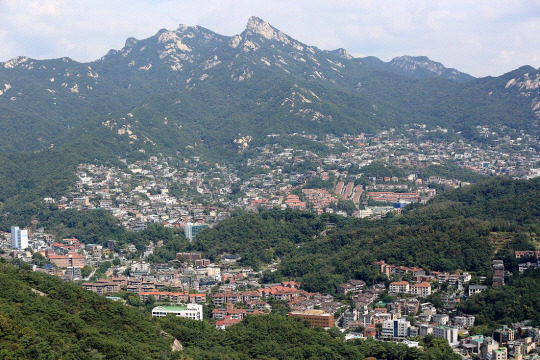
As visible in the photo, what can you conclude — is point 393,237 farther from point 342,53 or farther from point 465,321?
point 342,53

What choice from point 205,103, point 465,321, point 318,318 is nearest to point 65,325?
point 318,318

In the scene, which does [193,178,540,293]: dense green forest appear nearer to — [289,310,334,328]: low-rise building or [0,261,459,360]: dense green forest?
[289,310,334,328]: low-rise building

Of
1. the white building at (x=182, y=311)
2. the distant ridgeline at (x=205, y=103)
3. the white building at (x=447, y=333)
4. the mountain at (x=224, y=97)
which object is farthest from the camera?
the mountain at (x=224, y=97)

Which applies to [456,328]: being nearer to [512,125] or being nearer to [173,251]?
[173,251]

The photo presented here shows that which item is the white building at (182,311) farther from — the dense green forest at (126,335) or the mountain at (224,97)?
the mountain at (224,97)

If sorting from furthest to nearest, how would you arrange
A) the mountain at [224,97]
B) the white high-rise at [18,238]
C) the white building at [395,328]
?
1. the mountain at [224,97]
2. the white high-rise at [18,238]
3. the white building at [395,328]

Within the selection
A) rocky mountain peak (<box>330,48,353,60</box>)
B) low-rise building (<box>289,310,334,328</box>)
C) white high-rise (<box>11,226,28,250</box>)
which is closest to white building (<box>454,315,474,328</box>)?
low-rise building (<box>289,310,334,328</box>)

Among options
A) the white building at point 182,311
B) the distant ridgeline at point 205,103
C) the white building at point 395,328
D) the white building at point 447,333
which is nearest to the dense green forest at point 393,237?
the white building at point 395,328
